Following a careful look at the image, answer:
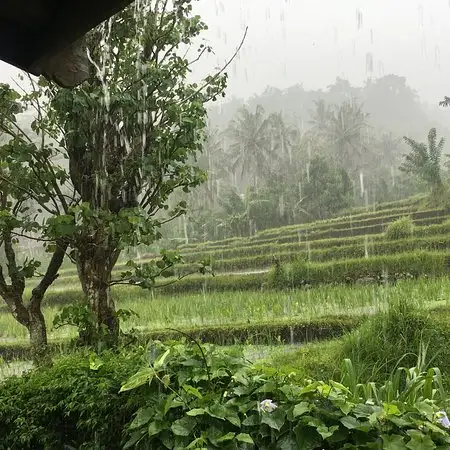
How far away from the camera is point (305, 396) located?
1.59 meters

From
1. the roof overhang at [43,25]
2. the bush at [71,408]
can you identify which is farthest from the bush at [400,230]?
the roof overhang at [43,25]

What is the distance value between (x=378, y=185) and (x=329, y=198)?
734 cm

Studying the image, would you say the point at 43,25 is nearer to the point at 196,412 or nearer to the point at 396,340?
the point at 196,412

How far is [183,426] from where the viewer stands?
1.59m

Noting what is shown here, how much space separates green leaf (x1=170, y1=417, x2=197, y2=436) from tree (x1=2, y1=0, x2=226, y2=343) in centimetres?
131

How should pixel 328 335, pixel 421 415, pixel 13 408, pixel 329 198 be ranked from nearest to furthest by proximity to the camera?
pixel 421 415 → pixel 13 408 → pixel 328 335 → pixel 329 198

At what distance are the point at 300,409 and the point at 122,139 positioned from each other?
2.27m

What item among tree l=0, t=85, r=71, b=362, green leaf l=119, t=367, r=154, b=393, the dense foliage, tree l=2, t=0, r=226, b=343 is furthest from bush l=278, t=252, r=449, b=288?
green leaf l=119, t=367, r=154, b=393

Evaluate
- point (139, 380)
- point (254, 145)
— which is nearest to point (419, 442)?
point (139, 380)

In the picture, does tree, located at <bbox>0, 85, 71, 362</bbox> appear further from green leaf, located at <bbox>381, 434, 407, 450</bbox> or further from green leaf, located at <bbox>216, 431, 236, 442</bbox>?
green leaf, located at <bbox>381, 434, 407, 450</bbox>

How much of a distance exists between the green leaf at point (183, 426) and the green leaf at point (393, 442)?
0.59 metres

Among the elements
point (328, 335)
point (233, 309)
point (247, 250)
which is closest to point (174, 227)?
point (247, 250)

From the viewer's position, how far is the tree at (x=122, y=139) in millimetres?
2855

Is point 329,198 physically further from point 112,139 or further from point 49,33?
point 49,33
